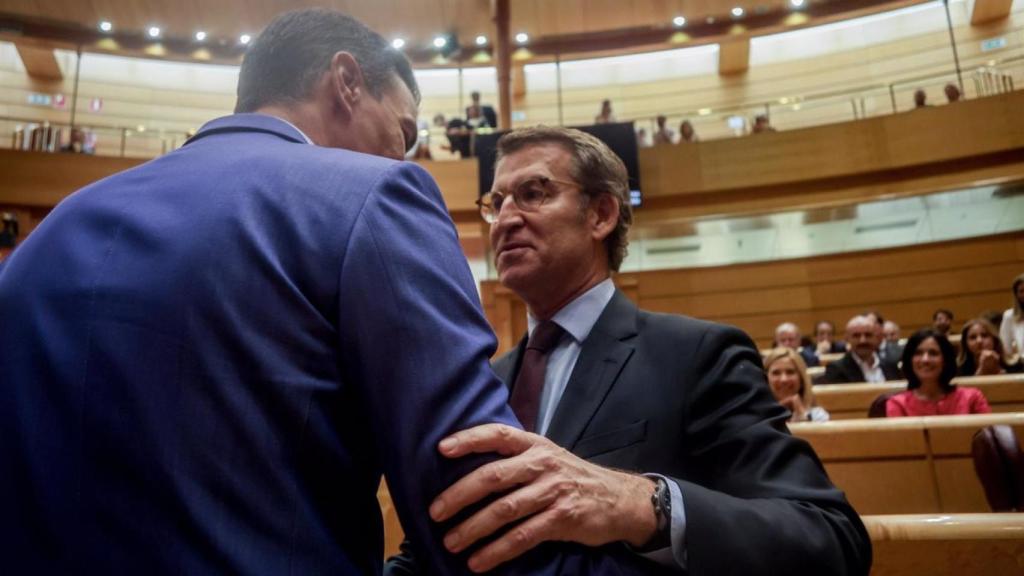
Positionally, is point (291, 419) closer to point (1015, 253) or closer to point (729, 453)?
point (729, 453)

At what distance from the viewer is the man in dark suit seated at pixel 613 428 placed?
73 centimetres

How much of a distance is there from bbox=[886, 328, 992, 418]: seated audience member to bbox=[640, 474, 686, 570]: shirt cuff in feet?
11.8

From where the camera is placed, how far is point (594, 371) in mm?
1437

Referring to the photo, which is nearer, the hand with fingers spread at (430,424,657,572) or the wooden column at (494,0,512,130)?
the hand with fingers spread at (430,424,657,572)

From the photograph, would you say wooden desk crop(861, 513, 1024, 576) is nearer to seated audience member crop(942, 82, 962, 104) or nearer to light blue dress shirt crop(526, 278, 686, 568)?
light blue dress shirt crop(526, 278, 686, 568)

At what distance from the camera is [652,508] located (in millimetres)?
916

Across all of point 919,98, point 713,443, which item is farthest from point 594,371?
point 919,98

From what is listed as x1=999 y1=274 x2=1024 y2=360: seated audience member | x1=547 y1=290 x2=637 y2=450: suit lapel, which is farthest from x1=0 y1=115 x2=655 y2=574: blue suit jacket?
x1=999 y1=274 x2=1024 y2=360: seated audience member

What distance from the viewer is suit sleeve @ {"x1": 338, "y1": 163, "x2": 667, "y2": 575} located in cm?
70

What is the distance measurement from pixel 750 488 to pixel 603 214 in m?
0.83

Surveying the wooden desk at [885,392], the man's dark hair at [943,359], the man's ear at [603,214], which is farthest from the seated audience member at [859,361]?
the man's ear at [603,214]

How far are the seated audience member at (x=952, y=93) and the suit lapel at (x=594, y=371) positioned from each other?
1130 centimetres

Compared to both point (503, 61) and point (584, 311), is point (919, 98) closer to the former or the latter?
point (503, 61)

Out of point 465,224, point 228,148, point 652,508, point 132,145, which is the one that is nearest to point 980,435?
point 652,508
